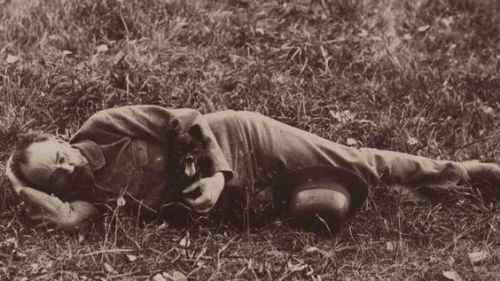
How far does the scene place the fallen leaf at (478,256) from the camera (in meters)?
4.02

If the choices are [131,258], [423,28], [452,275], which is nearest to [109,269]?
[131,258]

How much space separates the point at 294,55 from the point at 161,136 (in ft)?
6.83

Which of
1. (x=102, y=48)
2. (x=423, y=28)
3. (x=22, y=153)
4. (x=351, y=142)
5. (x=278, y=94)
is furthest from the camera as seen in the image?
(x=423, y=28)

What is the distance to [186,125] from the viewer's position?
162 inches

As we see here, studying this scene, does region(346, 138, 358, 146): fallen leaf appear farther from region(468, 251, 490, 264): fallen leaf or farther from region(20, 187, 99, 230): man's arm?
region(20, 187, 99, 230): man's arm

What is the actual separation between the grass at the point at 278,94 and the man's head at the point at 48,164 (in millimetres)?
313

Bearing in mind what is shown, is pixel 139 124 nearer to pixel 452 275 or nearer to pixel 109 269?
pixel 109 269

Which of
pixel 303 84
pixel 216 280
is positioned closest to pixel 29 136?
pixel 216 280

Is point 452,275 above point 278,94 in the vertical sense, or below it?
below

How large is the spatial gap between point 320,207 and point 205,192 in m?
0.70

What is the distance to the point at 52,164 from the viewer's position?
12.9ft

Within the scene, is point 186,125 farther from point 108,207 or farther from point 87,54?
point 87,54

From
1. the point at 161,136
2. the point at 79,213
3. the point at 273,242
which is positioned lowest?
the point at 273,242

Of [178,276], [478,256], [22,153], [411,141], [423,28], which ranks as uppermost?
[22,153]
